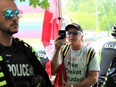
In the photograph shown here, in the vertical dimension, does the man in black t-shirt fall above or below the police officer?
above

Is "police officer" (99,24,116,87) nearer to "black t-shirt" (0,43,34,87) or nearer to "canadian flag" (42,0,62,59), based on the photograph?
"canadian flag" (42,0,62,59)

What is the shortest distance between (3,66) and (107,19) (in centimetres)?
305

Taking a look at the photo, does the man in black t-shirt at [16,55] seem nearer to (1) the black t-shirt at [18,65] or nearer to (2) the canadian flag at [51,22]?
(1) the black t-shirt at [18,65]

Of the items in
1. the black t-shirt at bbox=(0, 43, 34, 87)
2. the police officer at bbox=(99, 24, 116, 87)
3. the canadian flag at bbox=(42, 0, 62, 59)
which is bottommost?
the police officer at bbox=(99, 24, 116, 87)

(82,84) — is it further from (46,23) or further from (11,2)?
(11,2)

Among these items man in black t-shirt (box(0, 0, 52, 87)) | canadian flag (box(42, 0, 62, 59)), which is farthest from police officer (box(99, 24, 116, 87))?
man in black t-shirt (box(0, 0, 52, 87))

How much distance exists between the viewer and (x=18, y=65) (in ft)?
5.40

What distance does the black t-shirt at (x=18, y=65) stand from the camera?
161 cm

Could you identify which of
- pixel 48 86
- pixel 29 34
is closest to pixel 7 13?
pixel 48 86

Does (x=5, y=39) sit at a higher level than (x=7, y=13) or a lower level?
lower

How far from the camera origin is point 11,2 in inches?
68.1

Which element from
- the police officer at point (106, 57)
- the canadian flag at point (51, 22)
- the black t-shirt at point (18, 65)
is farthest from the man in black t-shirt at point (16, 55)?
the police officer at point (106, 57)

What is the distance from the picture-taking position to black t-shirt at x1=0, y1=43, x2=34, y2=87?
161 centimetres

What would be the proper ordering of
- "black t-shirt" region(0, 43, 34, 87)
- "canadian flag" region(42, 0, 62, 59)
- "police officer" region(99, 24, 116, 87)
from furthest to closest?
"police officer" region(99, 24, 116, 87), "canadian flag" region(42, 0, 62, 59), "black t-shirt" region(0, 43, 34, 87)
